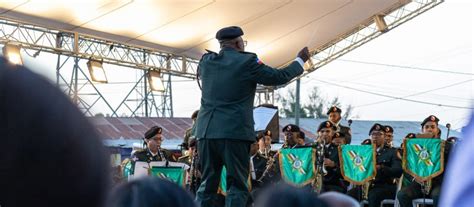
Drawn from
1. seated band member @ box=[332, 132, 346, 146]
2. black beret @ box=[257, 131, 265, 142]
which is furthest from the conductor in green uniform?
black beret @ box=[257, 131, 265, 142]

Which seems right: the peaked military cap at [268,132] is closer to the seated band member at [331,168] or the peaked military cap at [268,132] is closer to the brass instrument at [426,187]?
the seated band member at [331,168]

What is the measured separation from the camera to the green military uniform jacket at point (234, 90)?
167 inches

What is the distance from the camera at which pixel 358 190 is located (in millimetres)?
7883

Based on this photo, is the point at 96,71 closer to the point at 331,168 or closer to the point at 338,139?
the point at 338,139

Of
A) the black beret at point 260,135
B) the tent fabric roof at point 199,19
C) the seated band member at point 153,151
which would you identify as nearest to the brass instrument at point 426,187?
the black beret at point 260,135

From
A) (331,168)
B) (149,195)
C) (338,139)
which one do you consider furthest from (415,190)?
(149,195)

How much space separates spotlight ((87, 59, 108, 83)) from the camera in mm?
13317

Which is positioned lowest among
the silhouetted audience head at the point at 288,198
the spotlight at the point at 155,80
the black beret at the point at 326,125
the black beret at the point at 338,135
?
the silhouetted audience head at the point at 288,198

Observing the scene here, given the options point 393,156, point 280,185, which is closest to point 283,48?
point 393,156

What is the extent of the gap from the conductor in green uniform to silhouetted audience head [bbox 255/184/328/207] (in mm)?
2907

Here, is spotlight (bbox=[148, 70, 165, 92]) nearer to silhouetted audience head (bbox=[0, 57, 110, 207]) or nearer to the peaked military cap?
the peaked military cap

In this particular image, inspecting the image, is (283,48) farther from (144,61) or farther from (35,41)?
(35,41)

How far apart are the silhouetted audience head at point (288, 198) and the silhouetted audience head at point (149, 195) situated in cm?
24

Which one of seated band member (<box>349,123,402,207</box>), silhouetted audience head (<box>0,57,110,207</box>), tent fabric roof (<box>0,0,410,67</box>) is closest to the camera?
silhouetted audience head (<box>0,57,110,207</box>)
